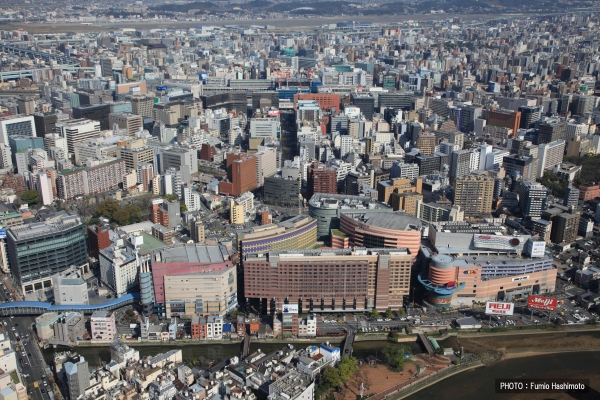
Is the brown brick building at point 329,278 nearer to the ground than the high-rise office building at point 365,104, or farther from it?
nearer to the ground

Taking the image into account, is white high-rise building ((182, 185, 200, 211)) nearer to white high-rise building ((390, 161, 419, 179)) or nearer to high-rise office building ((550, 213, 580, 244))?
white high-rise building ((390, 161, 419, 179))

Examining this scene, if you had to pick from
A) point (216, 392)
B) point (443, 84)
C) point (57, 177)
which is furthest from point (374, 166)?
point (443, 84)

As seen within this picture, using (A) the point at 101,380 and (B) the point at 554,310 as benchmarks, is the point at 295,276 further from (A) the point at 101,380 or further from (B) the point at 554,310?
(B) the point at 554,310

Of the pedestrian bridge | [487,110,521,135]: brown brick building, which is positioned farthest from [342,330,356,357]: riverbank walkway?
[487,110,521,135]: brown brick building

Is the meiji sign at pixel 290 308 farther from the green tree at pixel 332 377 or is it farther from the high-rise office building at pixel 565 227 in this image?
the high-rise office building at pixel 565 227

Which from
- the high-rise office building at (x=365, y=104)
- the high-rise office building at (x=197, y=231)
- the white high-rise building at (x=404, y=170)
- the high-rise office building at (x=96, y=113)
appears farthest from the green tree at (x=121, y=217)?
the high-rise office building at (x=365, y=104)
